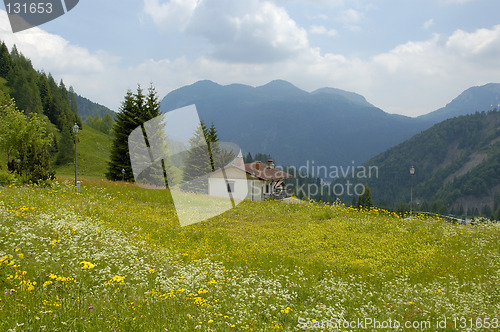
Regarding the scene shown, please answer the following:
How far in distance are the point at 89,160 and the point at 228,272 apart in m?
82.2

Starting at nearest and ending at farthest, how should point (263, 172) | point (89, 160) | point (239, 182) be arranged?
point (239, 182) < point (263, 172) < point (89, 160)

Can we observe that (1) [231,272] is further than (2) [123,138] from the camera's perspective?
No

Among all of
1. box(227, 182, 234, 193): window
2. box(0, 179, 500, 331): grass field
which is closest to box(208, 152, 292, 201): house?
box(227, 182, 234, 193): window

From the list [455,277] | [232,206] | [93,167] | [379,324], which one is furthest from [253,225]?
[93,167]

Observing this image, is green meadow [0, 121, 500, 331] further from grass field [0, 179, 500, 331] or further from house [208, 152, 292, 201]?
house [208, 152, 292, 201]

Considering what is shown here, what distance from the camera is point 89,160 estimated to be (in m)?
80.1

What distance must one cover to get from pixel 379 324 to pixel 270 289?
2.84 m

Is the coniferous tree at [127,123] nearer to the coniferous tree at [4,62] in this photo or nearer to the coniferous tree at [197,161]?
the coniferous tree at [197,161]

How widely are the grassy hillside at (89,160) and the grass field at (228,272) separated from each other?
53.6 m

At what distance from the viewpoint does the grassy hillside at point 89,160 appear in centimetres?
7188

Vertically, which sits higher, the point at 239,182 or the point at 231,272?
the point at 239,182

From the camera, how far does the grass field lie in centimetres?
567

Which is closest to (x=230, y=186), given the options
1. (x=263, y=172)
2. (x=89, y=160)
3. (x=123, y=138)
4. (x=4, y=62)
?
(x=263, y=172)

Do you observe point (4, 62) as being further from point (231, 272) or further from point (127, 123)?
point (231, 272)
